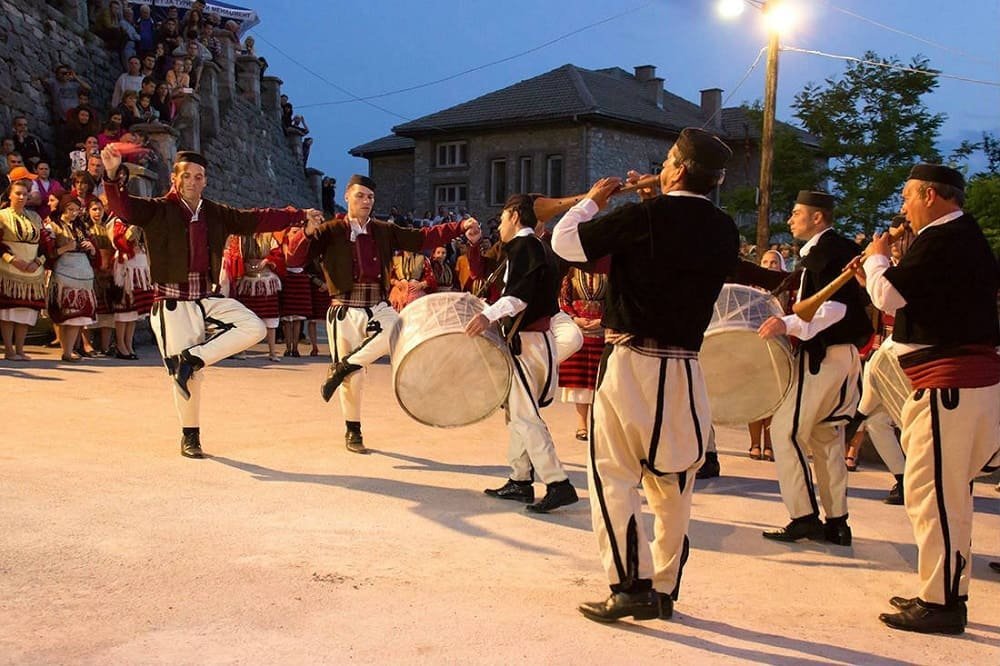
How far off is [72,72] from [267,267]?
6536 millimetres

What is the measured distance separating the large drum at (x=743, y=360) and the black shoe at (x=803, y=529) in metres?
0.62

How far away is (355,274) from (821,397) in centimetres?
365

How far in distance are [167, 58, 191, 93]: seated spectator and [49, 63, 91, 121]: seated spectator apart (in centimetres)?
178

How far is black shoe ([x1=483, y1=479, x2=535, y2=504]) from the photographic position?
6215mm

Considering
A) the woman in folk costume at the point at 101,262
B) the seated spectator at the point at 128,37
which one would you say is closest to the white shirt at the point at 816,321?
the woman in folk costume at the point at 101,262

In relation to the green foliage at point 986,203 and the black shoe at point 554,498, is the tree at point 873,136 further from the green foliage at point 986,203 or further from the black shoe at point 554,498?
the black shoe at point 554,498

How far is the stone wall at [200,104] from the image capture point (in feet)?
56.2

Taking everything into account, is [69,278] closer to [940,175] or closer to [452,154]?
[940,175]

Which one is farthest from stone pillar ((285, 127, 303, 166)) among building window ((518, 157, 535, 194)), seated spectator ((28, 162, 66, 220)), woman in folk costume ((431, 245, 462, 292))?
seated spectator ((28, 162, 66, 220))

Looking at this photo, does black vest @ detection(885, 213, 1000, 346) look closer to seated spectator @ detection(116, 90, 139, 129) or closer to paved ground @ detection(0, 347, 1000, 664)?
paved ground @ detection(0, 347, 1000, 664)

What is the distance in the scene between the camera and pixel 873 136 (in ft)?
104

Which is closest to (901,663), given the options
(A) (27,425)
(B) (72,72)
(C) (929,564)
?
(C) (929,564)

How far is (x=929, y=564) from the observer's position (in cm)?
425

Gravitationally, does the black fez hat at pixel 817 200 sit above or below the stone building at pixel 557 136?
below
